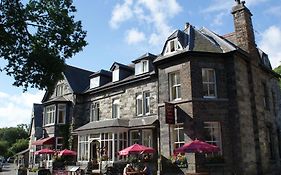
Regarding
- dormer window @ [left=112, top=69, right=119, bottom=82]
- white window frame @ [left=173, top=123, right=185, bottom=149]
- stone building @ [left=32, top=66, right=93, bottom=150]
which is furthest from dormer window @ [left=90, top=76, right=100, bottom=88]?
white window frame @ [left=173, top=123, right=185, bottom=149]

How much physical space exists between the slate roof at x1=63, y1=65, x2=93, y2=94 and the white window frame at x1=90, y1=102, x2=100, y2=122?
2712mm

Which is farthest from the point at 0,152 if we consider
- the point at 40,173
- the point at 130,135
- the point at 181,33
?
the point at 181,33

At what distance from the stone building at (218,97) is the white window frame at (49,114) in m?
15.1

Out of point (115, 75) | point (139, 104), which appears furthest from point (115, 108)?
point (139, 104)

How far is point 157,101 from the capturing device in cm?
2322

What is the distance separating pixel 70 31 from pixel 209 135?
35.8ft

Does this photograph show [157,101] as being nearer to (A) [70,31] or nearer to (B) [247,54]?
(B) [247,54]

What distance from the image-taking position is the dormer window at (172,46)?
21.3 metres

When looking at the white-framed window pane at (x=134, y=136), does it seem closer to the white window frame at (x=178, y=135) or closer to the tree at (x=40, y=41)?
the white window frame at (x=178, y=135)

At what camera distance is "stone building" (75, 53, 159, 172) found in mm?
23797

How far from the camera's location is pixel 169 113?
19562 mm

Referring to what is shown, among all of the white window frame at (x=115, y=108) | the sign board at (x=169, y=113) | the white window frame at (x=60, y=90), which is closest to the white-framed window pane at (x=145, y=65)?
the white window frame at (x=115, y=108)

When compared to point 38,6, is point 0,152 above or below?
below

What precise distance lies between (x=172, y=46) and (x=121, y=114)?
8381 mm
